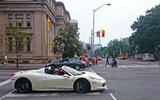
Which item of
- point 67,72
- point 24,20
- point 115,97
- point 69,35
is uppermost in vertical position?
point 24,20

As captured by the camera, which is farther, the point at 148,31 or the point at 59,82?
the point at 148,31

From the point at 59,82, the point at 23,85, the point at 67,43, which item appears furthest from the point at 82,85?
the point at 67,43

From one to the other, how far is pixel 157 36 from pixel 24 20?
4090 centimetres

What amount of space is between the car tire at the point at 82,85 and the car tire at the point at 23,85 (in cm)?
212

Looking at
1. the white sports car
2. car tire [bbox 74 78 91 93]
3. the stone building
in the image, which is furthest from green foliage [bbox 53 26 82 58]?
car tire [bbox 74 78 91 93]

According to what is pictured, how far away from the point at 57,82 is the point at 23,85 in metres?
1.58

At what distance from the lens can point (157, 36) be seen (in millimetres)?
61562

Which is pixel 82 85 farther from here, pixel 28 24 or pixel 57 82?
pixel 28 24

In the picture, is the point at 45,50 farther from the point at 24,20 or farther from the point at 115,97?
the point at 115,97

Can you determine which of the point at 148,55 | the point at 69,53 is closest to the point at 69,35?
the point at 69,53

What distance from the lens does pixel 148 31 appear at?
62.2 meters

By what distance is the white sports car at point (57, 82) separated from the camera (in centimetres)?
897

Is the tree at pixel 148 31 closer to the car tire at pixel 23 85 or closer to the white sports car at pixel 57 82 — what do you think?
the white sports car at pixel 57 82

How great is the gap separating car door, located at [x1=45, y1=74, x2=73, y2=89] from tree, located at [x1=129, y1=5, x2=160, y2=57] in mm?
56672
